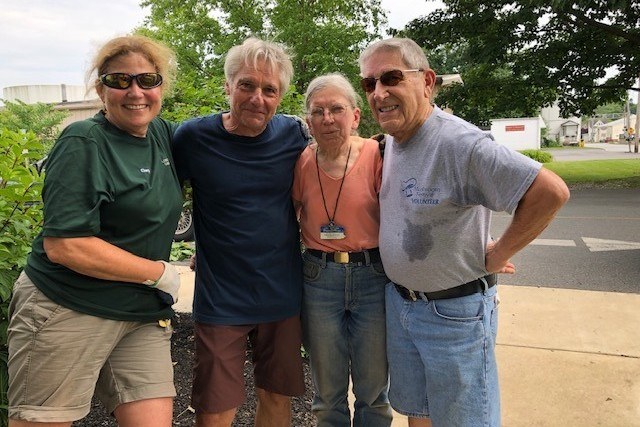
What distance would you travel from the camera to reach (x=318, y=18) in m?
18.4

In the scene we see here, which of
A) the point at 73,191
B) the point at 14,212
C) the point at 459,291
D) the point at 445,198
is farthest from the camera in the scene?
the point at 14,212

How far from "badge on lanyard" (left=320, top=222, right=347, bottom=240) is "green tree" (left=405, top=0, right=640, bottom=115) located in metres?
14.4

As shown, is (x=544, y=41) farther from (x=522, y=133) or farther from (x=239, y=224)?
(x=522, y=133)

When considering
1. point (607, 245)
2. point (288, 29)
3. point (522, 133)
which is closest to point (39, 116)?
point (288, 29)

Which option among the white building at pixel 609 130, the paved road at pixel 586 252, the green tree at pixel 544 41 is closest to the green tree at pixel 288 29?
the green tree at pixel 544 41

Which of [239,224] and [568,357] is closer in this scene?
[239,224]

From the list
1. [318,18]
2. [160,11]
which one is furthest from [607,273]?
[160,11]

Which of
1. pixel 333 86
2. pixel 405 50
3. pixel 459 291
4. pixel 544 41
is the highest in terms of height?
pixel 544 41

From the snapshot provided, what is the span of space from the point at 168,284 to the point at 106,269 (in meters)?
0.26

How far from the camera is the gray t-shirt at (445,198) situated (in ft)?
5.95

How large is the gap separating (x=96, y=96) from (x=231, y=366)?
1.32 meters

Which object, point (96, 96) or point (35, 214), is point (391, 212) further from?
point (35, 214)

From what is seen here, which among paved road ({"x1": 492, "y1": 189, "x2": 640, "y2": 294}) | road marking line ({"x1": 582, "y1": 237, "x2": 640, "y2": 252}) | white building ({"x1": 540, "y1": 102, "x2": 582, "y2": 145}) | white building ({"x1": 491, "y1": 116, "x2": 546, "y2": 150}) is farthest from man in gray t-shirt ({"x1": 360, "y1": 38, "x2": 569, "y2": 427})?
white building ({"x1": 540, "y1": 102, "x2": 582, "y2": 145})

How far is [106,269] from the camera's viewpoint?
180cm
